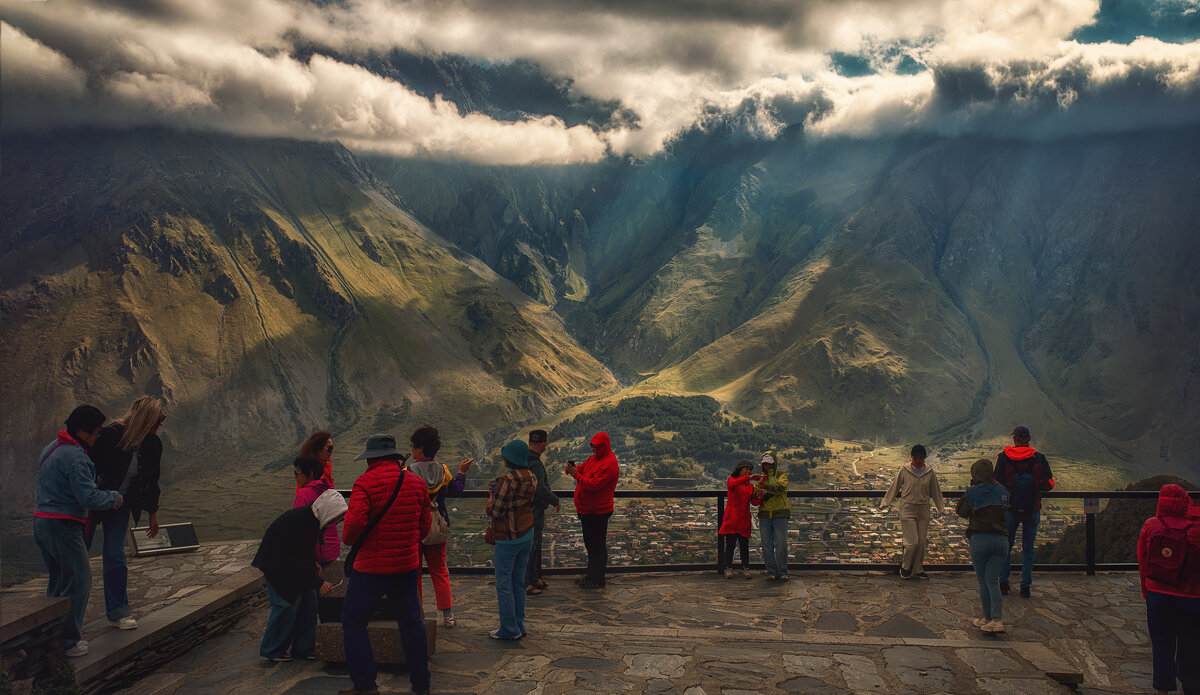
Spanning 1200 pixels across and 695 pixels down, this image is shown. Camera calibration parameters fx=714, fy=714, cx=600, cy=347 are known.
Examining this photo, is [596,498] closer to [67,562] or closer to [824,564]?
[824,564]

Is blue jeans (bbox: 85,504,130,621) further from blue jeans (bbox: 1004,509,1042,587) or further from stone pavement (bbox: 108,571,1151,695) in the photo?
blue jeans (bbox: 1004,509,1042,587)

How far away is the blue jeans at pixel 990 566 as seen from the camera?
8.62 metres

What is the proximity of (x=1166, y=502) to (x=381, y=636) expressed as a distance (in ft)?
25.9

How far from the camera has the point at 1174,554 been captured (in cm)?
695

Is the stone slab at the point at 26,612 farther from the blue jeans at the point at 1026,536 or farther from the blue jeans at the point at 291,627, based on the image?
the blue jeans at the point at 1026,536

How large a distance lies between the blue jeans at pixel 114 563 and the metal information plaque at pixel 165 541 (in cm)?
413

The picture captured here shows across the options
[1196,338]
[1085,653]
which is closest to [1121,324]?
[1196,338]

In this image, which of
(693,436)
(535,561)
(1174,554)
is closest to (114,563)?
(535,561)

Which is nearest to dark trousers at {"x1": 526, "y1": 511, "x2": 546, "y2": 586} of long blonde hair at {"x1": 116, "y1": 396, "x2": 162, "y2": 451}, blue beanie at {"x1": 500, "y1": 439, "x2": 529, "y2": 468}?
blue beanie at {"x1": 500, "y1": 439, "x2": 529, "y2": 468}

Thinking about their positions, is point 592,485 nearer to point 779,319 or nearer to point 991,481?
point 991,481

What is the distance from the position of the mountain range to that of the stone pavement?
10841 cm

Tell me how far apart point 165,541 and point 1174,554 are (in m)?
14.2

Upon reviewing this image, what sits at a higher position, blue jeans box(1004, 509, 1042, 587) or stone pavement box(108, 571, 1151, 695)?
blue jeans box(1004, 509, 1042, 587)

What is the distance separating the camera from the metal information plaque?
11891mm
